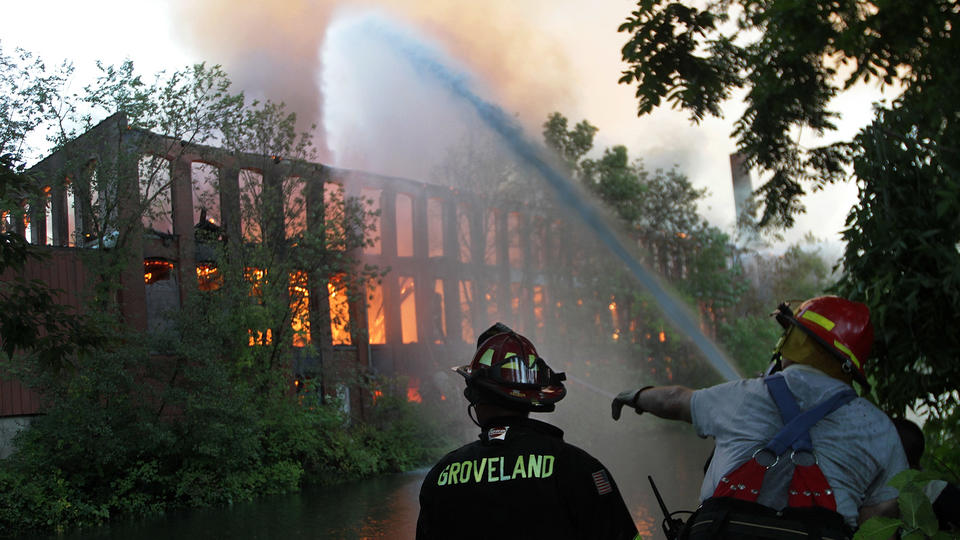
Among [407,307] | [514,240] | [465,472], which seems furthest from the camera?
[514,240]

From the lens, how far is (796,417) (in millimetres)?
2641

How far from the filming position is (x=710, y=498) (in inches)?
107

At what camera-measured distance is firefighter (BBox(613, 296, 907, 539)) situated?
2.54 metres

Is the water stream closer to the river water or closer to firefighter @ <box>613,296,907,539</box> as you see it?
the river water

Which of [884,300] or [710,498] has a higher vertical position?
[884,300]

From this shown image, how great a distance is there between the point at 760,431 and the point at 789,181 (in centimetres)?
742

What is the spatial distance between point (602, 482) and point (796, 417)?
25.9 inches

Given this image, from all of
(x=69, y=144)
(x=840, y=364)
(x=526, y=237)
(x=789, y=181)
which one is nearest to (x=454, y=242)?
(x=526, y=237)

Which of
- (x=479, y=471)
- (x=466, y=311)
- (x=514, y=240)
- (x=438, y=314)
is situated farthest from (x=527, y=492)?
(x=514, y=240)

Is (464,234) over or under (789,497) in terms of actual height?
over

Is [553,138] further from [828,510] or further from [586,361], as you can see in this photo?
[828,510]

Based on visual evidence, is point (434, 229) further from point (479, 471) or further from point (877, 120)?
point (479, 471)

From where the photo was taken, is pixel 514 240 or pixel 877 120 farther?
pixel 514 240

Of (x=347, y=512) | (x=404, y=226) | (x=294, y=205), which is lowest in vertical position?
(x=347, y=512)
